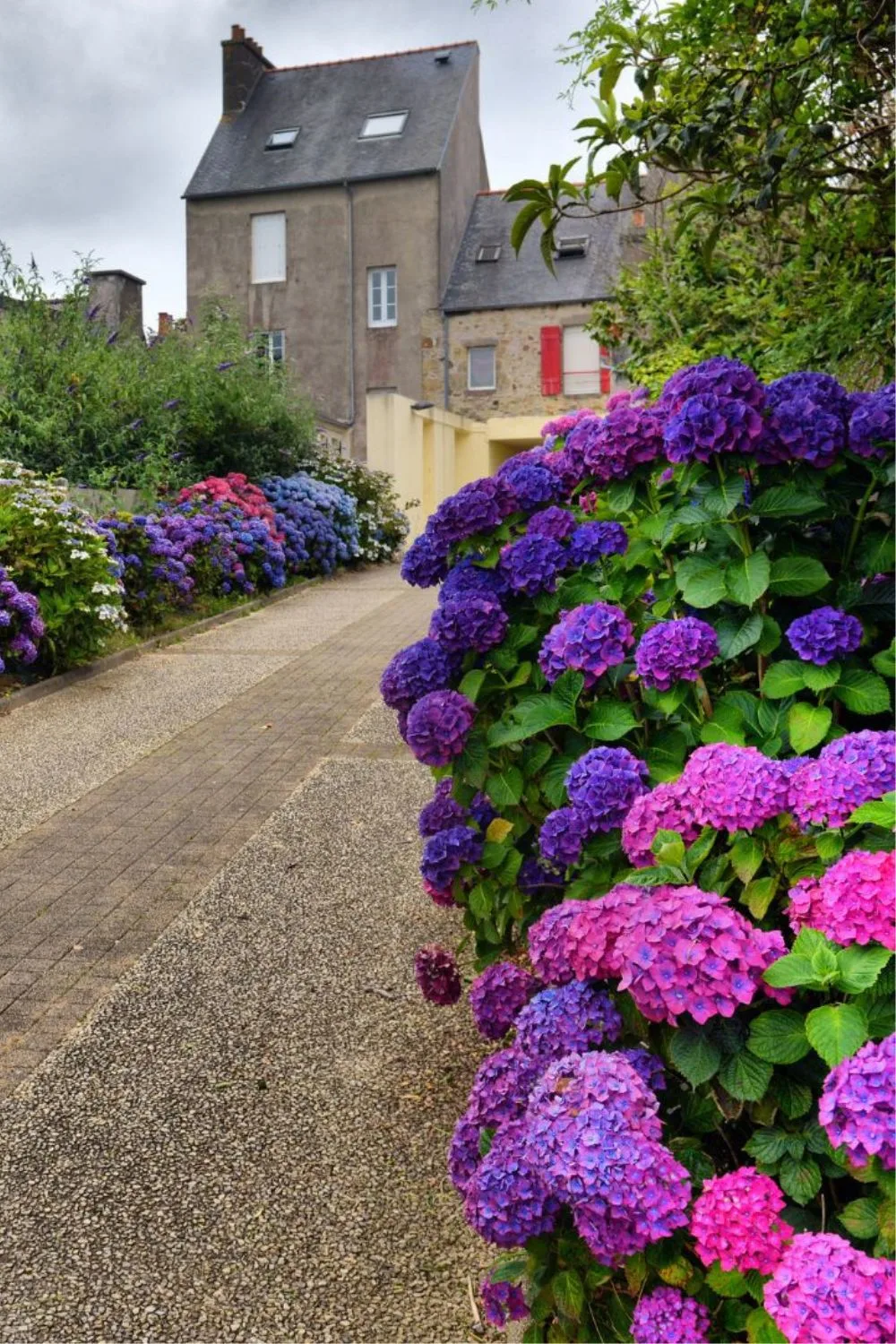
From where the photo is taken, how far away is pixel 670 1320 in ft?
5.20

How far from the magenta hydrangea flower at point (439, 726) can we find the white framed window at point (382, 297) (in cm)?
2728

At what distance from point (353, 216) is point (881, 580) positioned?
28.7 meters

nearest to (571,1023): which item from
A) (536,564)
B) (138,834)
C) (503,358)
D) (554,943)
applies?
(554,943)

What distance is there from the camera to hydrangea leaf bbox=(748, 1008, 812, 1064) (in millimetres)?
1594

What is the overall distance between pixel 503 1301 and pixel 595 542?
1.48 meters

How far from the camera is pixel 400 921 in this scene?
4.05 m

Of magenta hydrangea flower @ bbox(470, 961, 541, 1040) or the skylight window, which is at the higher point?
the skylight window

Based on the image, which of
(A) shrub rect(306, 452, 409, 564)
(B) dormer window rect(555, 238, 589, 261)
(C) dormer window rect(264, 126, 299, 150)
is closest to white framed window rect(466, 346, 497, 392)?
(B) dormer window rect(555, 238, 589, 261)

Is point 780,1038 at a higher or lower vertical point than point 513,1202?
higher

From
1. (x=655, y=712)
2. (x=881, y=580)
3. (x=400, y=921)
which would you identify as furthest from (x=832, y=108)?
(x=400, y=921)

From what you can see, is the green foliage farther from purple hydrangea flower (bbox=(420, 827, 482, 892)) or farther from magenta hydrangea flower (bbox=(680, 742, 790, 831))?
magenta hydrangea flower (bbox=(680, 742, 790, 831))

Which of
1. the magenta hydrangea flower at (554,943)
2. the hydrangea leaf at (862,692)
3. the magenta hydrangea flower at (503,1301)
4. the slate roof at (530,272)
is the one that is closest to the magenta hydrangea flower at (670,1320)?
the magenta hydrangea flower at (503,1301)

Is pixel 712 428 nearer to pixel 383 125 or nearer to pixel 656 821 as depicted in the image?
pixel 656 821

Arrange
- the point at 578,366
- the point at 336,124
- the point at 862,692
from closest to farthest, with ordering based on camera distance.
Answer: the point at 862,692 < the point at 578,366 < the point at 336,124
